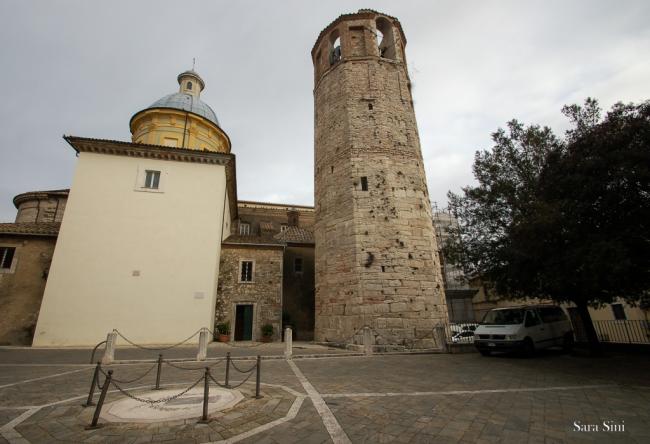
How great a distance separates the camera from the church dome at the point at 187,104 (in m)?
21.4

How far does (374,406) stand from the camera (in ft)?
15.0

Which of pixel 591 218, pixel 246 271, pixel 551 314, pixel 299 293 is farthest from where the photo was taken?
pixel 299 293

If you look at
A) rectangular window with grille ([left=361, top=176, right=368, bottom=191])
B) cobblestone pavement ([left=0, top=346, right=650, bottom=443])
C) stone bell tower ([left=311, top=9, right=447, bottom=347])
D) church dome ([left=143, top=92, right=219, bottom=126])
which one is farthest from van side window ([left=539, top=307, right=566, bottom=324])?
church dome ([left=143, top=92, right=219, bottom=126])

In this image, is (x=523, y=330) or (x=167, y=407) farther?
(x=523, y=330)

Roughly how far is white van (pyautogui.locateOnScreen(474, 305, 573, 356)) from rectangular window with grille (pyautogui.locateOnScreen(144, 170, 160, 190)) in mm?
16219

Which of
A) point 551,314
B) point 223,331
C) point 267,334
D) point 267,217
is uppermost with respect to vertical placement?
point 267,217

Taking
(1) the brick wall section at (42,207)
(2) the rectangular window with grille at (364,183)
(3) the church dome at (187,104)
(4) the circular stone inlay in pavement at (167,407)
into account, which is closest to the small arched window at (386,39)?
(2) the rectangular window with grille at (364,183)

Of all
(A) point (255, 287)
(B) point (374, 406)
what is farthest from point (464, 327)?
(B) point (374, 406)

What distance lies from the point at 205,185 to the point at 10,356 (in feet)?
32.2

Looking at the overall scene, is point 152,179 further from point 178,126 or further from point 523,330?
point 523,330

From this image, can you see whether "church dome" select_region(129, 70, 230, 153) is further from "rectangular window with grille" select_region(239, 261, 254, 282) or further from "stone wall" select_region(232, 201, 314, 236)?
"rectangular window with grille" select_region(239, 261, 254, 282)

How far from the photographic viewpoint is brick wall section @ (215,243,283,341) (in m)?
15.5

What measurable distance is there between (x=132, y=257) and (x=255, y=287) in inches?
237

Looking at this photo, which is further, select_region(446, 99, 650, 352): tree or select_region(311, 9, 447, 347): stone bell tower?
select_region(311, 9, 447, 347): stone bell tower
